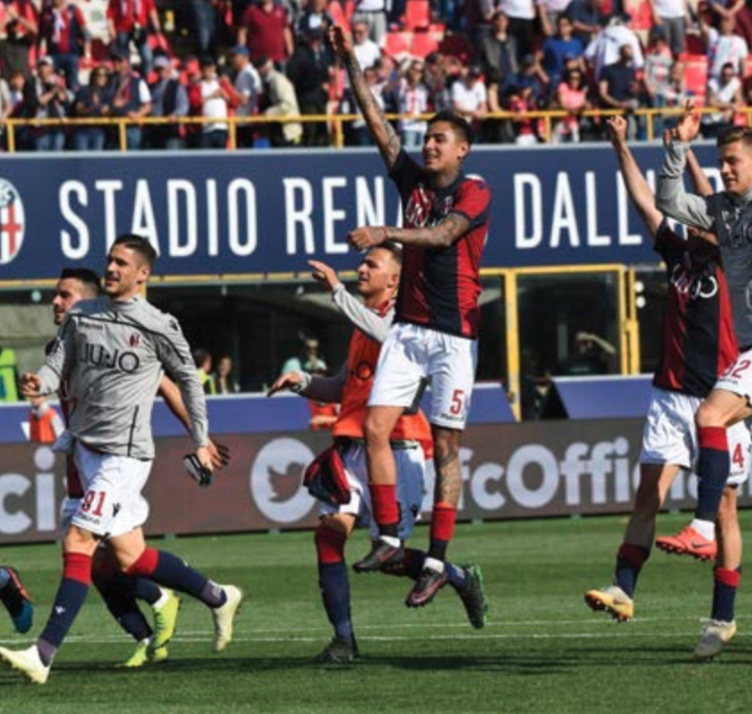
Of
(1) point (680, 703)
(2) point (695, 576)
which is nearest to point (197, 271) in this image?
(2) point (695, 576)

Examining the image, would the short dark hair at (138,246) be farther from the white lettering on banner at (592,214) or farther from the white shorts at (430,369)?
the white lettering on banner at (592,214)

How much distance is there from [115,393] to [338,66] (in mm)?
19413

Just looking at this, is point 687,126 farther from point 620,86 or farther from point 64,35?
point 620,86

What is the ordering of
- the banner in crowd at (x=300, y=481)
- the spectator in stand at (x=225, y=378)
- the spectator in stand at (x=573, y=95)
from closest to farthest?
the banner in crowd at (x=300, y=481)
the spectator in stand at (x=225, y=378)
the spectator in stand at (x=573, y=95)

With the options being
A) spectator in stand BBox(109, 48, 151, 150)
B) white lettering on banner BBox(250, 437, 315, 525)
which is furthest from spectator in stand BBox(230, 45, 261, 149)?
white lettering on banner BBox(250, 437, 315, 525)

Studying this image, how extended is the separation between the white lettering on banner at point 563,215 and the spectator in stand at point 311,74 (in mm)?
3322

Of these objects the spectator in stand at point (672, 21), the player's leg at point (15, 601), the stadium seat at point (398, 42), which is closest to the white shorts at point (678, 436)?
the player's leg at point (15, 601)

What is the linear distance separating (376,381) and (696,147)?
64.0 ft

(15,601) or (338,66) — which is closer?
(15,601)

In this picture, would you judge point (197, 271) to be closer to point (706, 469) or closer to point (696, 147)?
point (696, 147)

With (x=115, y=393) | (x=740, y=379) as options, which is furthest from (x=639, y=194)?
(x=115, y=393)

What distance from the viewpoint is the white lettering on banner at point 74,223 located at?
29.3 metres

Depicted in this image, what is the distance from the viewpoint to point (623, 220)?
104 ft

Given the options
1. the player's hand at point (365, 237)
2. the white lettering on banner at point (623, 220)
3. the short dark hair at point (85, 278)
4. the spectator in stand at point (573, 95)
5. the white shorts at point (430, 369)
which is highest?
the player's hand at point (365, 237)
